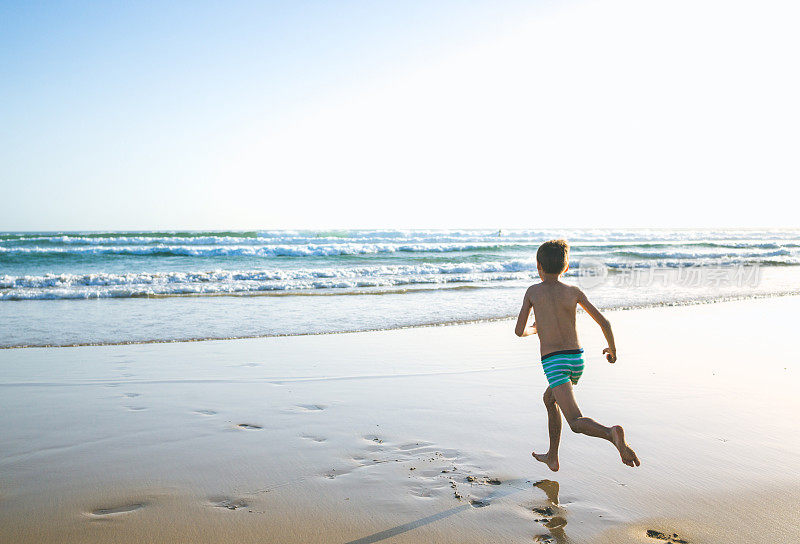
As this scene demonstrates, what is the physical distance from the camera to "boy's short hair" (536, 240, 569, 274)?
343 cm

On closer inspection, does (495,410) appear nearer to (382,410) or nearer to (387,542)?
(382,410)

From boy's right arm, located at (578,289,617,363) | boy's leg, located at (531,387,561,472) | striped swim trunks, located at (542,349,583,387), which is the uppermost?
boy's right arm, located at (578,289,617,363)

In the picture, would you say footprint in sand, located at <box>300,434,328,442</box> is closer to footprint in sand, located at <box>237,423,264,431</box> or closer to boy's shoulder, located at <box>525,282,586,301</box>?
footprint in sand, located at <box>237,423,264,431</box>


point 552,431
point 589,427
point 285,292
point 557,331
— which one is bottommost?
point 285,292

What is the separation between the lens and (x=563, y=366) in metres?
3.36

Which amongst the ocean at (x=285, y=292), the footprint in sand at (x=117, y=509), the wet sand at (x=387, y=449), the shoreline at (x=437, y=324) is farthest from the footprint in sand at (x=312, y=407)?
the ocean at (x=285, y=292)

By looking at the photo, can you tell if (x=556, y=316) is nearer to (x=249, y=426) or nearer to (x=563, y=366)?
(x=563, y=366)

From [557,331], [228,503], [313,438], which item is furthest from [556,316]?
[228,503]

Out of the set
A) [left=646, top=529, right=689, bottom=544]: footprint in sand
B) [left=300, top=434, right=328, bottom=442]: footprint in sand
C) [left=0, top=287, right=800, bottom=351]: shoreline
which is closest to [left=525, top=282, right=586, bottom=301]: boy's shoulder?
[left=646, top=529, right=689, bottom=544]: footprint in sand

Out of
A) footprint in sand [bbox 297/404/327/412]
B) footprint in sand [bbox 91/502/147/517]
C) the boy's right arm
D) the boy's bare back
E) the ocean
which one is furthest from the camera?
the ocean

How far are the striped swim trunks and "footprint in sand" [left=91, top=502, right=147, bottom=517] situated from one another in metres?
2.34

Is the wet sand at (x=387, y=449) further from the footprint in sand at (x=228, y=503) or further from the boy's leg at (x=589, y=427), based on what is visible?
the boy's leg at (x=589, y=427)

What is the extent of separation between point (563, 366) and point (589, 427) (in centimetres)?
38

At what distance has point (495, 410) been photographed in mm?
4793
